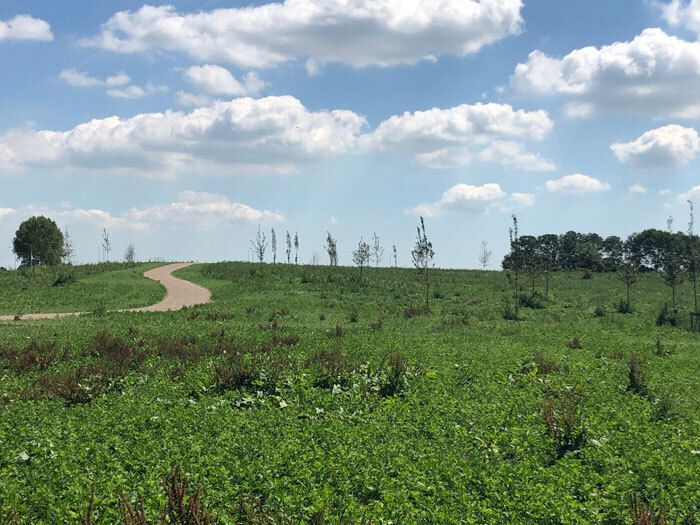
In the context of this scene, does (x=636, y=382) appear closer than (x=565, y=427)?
No

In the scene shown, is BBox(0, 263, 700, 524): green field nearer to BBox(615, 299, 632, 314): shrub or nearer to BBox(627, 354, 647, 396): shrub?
BBox(627, 354, 647, 396): shrub

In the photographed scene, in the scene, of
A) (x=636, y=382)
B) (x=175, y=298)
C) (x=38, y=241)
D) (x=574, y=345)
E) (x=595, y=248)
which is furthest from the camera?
(x=595, y=248)

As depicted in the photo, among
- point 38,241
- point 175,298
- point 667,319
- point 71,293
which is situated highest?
point 38,241

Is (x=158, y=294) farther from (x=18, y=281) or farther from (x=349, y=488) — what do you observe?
(x=349, y=488)

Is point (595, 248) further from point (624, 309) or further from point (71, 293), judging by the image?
point (71, 293)

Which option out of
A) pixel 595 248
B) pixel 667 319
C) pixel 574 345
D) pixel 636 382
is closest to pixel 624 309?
pixel 667 319

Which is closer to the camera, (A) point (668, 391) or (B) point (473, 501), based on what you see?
(B) point (473, 501)

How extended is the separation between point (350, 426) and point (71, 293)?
40480mm

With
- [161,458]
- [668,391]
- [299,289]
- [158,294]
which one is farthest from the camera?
[299,289]

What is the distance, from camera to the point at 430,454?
8.91m

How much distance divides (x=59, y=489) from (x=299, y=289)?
4203cm

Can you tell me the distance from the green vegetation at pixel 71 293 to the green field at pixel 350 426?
17.0m

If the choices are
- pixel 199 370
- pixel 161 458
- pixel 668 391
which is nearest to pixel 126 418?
pixel 161 458

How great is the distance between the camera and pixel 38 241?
91.2 meters
